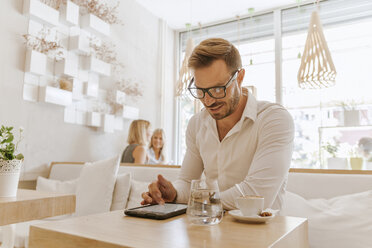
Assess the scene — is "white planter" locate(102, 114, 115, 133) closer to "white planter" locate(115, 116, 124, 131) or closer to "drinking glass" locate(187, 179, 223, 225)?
"white planter" locate(115, 116, 124, 131)

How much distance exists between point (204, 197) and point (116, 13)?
12.3 ft

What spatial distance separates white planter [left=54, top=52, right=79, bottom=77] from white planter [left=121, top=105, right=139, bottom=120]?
2.71 ft

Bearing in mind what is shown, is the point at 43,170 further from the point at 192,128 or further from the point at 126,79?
the point at 192,128

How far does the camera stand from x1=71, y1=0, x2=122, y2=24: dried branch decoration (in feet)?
11.3

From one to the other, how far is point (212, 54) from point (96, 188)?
62.3 inches

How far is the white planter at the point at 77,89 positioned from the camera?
10.4 feet

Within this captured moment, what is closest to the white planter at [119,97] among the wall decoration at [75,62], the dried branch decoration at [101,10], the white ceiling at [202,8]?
the wall decoration at [75,62]

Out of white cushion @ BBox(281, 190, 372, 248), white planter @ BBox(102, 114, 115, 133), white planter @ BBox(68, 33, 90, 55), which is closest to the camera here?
white cushion @ BBox(281, 190, 372, 248)

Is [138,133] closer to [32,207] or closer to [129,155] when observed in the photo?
[129,155]

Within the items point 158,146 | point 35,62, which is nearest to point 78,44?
point 35,62

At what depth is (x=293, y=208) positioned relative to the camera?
5.38ft

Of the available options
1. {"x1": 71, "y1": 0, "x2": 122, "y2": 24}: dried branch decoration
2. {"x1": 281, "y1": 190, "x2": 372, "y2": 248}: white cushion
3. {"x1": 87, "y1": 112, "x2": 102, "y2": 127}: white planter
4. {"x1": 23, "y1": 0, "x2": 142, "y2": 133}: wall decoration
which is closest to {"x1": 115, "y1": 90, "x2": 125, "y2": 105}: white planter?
{"x1": 23, "y1": 0, "x2": 142, "y2": 133}: wall decoration

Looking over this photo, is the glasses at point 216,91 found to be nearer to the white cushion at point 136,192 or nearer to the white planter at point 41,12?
the white cushion at point 136,192

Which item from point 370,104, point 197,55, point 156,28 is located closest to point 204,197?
point 197,55
